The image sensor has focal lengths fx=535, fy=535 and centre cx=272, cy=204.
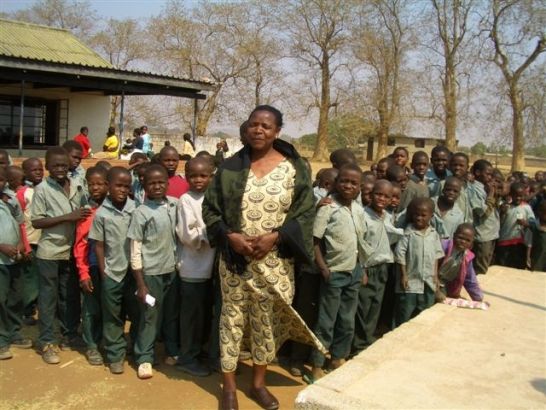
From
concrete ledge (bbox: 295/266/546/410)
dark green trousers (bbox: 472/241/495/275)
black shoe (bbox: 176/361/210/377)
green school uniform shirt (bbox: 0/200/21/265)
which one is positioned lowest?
black shoe (bbox: 176/361/210/377)

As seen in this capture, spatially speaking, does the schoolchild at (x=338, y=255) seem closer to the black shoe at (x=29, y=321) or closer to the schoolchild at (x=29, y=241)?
the schoolchild at (x=29, y=241)

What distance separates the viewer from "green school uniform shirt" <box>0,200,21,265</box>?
12.6 feet

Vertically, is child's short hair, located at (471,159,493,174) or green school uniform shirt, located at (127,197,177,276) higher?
child's short hair, located at (471,159,493,174)

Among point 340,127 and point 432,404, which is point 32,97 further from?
point 340,127

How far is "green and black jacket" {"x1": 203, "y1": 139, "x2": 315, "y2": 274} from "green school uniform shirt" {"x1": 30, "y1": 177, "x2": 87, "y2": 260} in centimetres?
132

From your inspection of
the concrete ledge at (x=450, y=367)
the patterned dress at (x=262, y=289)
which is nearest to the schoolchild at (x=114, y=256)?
the patterned dress at (x=262, y=289)

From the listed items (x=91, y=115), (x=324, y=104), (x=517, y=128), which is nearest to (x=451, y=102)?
(x=517, y=128)

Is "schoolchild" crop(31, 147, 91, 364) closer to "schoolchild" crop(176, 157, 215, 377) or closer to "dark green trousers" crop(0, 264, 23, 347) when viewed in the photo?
"dark green trousers" crop(0, 264, 23, 347)

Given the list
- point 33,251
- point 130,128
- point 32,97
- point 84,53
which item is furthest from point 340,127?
point 33,251

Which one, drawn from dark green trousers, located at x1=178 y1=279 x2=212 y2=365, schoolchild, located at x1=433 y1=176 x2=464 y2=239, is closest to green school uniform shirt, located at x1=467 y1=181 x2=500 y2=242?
schoolchild, located at x1=433 y1=176 x2=464 y2=239

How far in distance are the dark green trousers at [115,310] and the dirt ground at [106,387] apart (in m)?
0.15

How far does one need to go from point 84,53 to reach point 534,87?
2015 centimetres

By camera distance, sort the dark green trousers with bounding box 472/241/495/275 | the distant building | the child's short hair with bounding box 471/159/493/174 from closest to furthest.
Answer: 1. the dark green trousers with bounding box 472/241/495/275
2. the child's short hair with bounding box 471/159/493/174
3. the distant building

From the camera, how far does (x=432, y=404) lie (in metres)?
2.75
